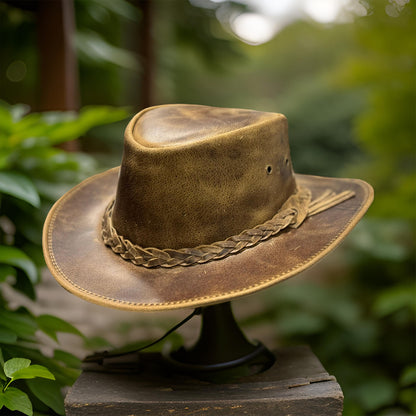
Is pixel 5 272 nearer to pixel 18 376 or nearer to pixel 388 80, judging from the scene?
pixel 18 376

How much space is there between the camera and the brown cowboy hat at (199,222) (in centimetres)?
100

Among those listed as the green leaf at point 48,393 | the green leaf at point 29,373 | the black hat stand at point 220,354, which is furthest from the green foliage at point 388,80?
the green leaf at point 29,373

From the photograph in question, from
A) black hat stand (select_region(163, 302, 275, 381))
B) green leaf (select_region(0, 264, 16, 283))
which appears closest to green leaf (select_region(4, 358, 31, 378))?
green leaf (select_region(0, 264, 16, 283))

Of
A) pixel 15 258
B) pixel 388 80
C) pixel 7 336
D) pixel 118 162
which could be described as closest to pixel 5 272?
pixel 15 258

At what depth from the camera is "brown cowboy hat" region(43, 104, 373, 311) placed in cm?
100

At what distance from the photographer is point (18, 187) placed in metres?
1.36

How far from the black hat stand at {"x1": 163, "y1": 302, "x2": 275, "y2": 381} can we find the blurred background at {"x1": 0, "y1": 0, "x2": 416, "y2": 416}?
0.34m

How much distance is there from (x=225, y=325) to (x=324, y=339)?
202cm

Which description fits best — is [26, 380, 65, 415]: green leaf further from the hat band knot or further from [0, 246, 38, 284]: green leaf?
the hat band knot

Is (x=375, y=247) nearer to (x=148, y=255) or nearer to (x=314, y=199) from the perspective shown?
(x=314, y=199)

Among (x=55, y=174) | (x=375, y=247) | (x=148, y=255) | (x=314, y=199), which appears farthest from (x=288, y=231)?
(x=375, y=247)

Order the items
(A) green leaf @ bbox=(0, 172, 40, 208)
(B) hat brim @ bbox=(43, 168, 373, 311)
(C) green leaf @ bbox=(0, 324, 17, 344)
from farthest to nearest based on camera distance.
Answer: (A) green leaf @ bbox=(0, 172, 40, 208) < (C) green leaf @ bbox=(0, 324, 17, 344) < (B) hat brim @ bbox=(43, 168, 373, 311)

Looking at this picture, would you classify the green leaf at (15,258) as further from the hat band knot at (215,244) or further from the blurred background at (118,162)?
the hat band knot at (215,244)

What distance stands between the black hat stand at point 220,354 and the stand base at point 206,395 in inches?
1.4
